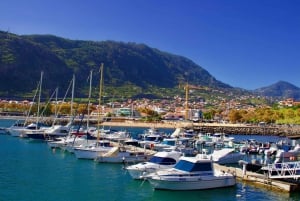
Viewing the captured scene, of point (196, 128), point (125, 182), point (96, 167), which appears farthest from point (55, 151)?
point (196, 128)

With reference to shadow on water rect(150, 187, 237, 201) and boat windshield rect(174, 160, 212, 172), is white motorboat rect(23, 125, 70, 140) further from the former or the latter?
shadow on water rect(150, 187, 237, 201)

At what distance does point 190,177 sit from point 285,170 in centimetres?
753

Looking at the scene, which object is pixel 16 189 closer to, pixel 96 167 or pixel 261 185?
pixel 96 167

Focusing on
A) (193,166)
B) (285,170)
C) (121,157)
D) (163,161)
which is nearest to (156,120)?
(121,157)

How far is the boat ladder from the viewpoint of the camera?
2898 centimetres

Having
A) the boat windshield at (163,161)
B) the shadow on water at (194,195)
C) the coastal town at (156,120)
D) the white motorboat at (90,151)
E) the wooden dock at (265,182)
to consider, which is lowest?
the shadow on water at (194,195)

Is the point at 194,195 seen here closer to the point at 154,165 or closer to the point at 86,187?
the point at 154,165

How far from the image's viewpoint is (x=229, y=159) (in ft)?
136

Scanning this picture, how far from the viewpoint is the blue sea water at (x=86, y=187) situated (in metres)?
26.5

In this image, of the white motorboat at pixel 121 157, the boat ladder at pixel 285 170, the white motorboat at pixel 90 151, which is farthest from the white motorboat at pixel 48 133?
the boat ladder at pixel 285 170

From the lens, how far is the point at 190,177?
89.1 ft

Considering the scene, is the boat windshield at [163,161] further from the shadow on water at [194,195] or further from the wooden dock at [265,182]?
the wooden dock at [265,182]

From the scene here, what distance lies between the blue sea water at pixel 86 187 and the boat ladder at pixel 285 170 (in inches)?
62.5

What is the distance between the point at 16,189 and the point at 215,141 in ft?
127
